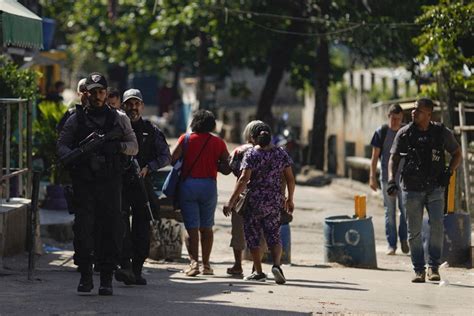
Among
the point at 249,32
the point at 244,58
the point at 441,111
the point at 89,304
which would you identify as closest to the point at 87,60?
the point at 244,58

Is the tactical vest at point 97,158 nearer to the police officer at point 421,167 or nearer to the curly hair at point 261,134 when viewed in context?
the curly hair at point 261,134

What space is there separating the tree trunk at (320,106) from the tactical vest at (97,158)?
21653 millimetres

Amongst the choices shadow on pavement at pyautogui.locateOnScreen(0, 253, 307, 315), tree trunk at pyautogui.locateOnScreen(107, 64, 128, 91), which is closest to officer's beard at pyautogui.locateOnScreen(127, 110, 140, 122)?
shadow on pavement at pyautogui.locateOnScreen(0, 253, 307, 315)

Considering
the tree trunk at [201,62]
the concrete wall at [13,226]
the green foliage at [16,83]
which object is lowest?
the concrete wall at [13,226]

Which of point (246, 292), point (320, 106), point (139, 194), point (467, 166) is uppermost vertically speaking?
point (320, 106)

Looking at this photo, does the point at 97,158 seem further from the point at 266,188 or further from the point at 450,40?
the point at 450,40

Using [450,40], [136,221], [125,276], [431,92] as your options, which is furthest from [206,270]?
[431,92]

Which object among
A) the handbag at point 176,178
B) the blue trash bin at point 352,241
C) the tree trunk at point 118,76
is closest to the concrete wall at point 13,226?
the handbag at point 176,178

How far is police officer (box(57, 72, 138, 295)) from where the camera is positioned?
1079 centimetres

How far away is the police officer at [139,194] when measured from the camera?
11.9m

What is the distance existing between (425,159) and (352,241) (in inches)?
90.5

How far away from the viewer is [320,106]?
32.7 meters

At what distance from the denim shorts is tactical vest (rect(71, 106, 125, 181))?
2.14 meters

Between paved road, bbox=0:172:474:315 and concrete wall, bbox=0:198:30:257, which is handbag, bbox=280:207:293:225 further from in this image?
concrete wall, bbox=0:198:30:257
